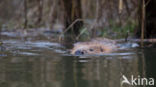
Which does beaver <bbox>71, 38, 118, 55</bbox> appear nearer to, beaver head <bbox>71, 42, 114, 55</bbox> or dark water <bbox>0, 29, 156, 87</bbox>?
beaver head <bbox>71, 42, 114, 55</bbox>

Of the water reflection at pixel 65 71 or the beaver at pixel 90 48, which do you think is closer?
the water reflection at pixel 65 71

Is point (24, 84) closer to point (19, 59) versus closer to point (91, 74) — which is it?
point (91, 74)

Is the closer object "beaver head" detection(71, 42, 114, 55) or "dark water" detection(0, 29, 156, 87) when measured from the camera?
"dark water" detection(0, 29, 156, 87)

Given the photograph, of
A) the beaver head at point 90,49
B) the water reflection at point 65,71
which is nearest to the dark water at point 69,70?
the water reflection at point 65,71

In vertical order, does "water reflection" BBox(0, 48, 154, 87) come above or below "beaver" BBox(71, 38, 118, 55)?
below

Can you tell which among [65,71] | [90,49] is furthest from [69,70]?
[90,49]

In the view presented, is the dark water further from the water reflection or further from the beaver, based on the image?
the beaver

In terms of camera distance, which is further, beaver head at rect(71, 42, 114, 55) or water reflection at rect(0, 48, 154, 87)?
beaver head at rect(71, 42, 114, 55)

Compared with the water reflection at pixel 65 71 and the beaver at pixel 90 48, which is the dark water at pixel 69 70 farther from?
the beaver at pixel 90 48

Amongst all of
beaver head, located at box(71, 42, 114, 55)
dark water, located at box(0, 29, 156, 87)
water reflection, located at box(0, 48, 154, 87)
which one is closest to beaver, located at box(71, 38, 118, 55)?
beaver head, located at box(71, 42, 114, 55)

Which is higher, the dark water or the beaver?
the beaver

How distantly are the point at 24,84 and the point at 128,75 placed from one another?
837mm

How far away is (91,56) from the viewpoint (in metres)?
3.79

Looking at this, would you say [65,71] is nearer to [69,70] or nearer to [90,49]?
[69,70]
